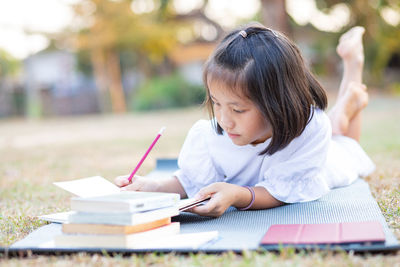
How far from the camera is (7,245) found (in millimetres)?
1473

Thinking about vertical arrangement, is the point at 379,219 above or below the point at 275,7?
below

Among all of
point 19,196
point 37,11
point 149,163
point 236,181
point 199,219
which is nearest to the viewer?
point 199,219

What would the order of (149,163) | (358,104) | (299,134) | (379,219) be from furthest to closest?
(149,163)
(358,104)
(299,134)
(379,219)

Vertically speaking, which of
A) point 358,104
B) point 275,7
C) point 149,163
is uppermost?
point 275,7

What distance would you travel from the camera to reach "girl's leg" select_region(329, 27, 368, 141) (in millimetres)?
2674

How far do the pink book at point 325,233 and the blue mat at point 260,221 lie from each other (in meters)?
0.02

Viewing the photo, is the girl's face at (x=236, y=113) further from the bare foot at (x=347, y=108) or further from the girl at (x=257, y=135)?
the bare foot at (x=347, y=108)

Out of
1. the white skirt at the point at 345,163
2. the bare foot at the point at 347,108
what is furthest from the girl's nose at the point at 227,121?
the bare foot at the point at 347,108

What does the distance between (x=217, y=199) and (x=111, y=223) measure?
421 mm

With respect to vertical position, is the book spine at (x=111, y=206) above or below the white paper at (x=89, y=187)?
above

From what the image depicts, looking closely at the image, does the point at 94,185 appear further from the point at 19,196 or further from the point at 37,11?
the point at 37,11

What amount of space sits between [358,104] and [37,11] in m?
13.3

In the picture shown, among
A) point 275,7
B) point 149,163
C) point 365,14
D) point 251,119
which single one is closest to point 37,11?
point 275,7

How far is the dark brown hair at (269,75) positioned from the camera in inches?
67.7
